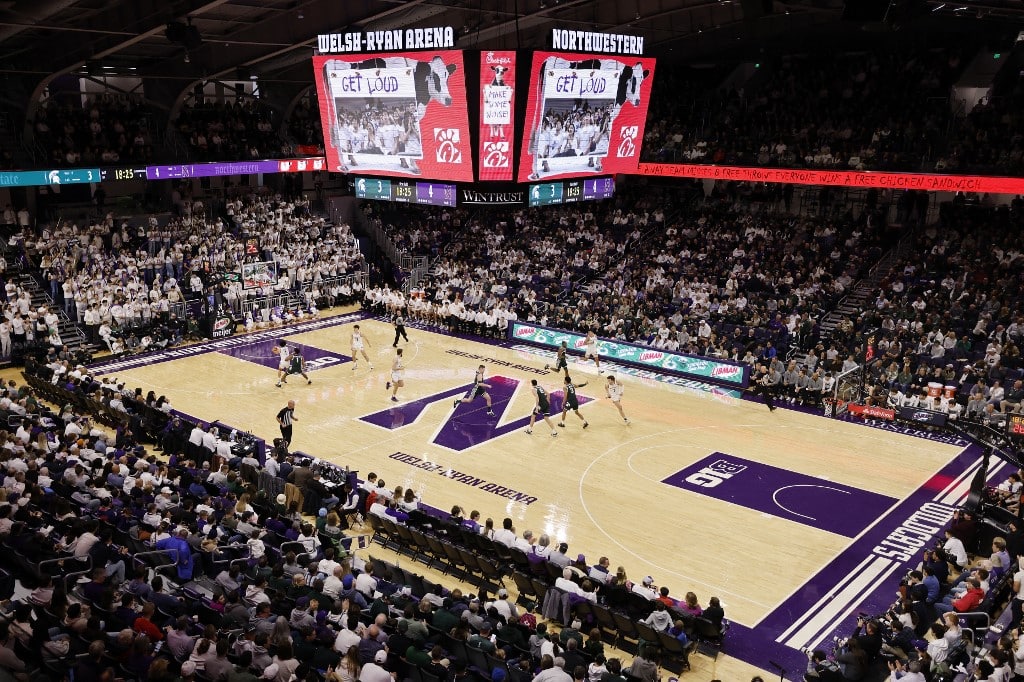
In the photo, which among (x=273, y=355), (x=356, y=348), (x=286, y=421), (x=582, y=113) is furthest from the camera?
(x=273, y=355)

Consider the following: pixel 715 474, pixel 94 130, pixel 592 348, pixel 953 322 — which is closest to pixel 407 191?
pixel 592 348

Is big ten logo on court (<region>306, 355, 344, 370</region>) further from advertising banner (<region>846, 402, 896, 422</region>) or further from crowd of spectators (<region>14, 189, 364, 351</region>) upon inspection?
advertising banner (<region>846, 402, 896, 422</region>)

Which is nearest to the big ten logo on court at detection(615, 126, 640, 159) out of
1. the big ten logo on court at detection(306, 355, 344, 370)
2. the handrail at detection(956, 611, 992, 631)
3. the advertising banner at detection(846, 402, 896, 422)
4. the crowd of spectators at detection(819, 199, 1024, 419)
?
the crowd of spectators at detection(819, 199, 1024, 419)

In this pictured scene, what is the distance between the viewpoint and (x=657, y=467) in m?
21.9

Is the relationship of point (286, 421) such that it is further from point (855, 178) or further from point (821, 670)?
point (855, 178)

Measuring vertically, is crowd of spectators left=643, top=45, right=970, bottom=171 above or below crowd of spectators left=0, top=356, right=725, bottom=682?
above

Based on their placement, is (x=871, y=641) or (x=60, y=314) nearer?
(x=871, y=641)

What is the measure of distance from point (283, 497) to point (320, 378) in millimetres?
11692

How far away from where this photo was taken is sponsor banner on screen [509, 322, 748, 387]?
94.8ft

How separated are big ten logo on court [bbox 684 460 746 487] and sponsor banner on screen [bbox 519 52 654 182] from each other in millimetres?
9752

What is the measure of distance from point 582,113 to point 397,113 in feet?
17.6

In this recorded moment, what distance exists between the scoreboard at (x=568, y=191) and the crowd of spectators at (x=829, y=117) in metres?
10.1

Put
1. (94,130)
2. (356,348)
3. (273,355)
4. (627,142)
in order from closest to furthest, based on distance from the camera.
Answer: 1. (627,142)
2. (356,348)
3. (273,355)
4. (94,130)

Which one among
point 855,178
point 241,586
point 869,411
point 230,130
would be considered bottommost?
point 869,411
